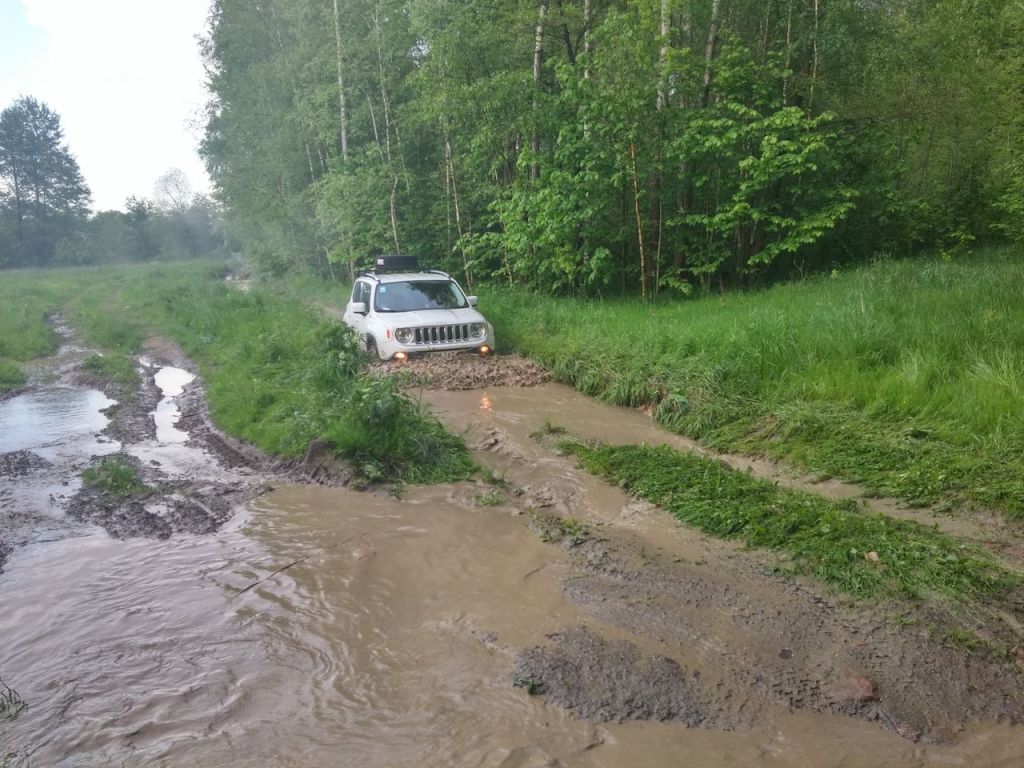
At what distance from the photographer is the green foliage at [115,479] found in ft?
22.9

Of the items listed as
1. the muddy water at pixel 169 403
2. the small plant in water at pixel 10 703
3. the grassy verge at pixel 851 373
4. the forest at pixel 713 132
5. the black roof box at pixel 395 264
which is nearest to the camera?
the small plant in water at pixel 10 703

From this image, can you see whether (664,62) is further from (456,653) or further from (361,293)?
(456,653)

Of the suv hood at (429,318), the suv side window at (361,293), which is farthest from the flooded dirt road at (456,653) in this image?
the suv side window at (361,293)

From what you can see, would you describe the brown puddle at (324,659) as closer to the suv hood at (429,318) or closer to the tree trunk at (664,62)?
the suv hood at (429,318)

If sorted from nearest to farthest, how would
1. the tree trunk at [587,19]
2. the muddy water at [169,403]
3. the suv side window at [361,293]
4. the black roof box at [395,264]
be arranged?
the muddy water at [169,403], the suv side window at [361,293], the black roof box at [395,264], the tree trunk at [587,19]

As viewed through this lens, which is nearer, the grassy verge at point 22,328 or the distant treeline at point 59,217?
the grassy verge at point 22,328

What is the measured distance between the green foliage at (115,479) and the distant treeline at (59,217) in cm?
5731

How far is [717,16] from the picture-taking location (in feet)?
43.6

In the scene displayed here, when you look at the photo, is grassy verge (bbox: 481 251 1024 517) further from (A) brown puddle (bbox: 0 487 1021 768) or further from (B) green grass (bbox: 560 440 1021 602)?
(A) brown puddle (bbox: 0 487 1021 768)

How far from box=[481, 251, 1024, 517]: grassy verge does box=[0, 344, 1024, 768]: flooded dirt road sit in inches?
83.5

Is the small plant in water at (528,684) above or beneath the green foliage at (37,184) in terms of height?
beneath

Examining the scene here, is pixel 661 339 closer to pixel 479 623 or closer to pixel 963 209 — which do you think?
pixel 479 623

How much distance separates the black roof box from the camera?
13648 mm

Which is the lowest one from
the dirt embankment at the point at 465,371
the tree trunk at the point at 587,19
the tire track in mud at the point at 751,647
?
the tire track in mud at the point at 751,647
